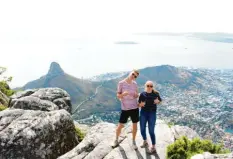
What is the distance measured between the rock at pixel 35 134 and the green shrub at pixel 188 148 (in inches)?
249

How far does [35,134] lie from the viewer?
Answer: 16.5 meters

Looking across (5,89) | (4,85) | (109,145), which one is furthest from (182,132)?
(4,85)

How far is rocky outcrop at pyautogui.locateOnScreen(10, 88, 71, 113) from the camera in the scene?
2194 cm

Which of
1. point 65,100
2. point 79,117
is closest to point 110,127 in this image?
point 65,100

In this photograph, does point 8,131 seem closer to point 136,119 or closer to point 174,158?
point 136,119

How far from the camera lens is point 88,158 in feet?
49.3

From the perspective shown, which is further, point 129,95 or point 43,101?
point 43,101

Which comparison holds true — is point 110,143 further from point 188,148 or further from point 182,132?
point 182,132

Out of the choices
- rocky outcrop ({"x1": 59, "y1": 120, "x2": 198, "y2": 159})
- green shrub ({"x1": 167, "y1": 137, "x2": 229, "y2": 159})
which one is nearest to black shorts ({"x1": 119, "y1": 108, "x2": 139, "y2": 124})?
rocky outcrop ({"x1": 59, "y1": 120, "x2": 198, "y2": 159})

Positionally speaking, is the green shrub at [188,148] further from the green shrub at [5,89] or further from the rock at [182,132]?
the green shrub at [5,89]

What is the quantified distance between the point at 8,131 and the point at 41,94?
9036mm

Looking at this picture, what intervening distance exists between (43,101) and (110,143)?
8380 mm

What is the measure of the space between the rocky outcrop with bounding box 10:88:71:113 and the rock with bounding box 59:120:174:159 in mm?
5224

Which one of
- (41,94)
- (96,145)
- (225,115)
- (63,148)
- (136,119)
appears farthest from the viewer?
(225,115)
